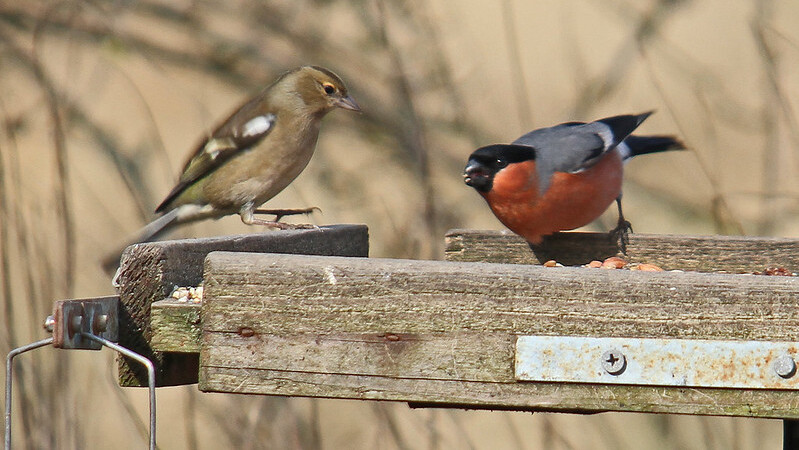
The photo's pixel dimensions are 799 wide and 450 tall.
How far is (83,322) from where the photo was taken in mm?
2125

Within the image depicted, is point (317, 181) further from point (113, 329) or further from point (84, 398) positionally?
point (113, 329)

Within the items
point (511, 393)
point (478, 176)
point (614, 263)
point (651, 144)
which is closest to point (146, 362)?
point (511, 393)

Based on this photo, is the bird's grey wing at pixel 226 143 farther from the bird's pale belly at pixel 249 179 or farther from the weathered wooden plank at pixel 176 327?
the weathered wooden plank at pixel 176 327

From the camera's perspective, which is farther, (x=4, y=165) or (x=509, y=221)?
(x=4, y=165)

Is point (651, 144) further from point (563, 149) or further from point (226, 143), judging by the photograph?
point (226, 143)

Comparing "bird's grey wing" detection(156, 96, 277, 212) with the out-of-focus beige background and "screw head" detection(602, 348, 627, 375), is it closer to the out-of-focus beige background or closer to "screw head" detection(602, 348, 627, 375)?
the out-of-focus beige background

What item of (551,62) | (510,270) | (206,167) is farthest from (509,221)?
(551,62)

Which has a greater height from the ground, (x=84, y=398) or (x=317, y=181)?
(x=317, y=181)

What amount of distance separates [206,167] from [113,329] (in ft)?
5.21

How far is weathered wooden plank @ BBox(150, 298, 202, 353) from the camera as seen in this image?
2.28 m

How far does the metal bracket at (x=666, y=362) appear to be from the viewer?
2.02 metres

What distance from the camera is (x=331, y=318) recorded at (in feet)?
7.07

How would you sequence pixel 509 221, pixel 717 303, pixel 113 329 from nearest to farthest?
pixel 717 303
pixel 113 329
pixel 509 221

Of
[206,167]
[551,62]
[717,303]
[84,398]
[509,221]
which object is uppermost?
[551,62]
